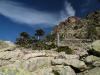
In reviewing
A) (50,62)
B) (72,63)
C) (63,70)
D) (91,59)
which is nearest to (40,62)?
(50,62)

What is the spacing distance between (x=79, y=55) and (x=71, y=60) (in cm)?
411

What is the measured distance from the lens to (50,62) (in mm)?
32750

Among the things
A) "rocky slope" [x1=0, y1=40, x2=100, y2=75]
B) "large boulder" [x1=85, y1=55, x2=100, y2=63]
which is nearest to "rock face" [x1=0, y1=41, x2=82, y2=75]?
"rocky slope" [x1=0, y1=40, x2=100, y2=75]

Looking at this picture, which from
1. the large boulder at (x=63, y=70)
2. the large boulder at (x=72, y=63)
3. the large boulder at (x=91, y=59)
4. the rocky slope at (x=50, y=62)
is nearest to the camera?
the large boulder at (x=63, y=70)

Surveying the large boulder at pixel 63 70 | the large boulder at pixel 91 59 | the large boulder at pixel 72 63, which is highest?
the large boulder at pixel 91 59

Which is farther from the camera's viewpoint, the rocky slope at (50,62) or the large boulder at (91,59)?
the large boulder at (91,59)

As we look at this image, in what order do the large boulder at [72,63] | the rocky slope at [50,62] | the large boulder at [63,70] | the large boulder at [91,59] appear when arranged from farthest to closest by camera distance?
1. the large boulder at [91,59]
2. the large boulder at [72,63]
3. the rocky slope at [50,62]
4. the large boulder at [63,70]

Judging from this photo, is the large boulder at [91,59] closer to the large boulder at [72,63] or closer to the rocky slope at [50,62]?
the rocky slope at [50,62]

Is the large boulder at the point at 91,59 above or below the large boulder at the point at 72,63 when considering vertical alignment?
above

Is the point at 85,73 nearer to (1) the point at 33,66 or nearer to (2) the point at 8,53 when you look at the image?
(1) the point at 33,66

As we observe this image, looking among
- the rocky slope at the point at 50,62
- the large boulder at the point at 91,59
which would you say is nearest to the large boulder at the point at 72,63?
the rocky slope at the point at 50,62

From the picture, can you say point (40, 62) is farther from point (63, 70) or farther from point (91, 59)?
point (91, 59)

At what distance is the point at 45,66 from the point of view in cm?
3189

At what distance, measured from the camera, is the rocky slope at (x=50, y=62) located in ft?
99.1
